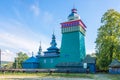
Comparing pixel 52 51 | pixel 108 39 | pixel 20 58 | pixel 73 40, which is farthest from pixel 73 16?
pixel 20 58

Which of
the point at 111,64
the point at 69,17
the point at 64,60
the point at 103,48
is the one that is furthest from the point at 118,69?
the point at 69,17

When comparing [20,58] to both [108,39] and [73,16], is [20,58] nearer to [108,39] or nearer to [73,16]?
[73,16]

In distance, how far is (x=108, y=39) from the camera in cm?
3438

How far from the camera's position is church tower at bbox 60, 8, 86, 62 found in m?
42.0

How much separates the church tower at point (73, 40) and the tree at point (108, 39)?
6.39m

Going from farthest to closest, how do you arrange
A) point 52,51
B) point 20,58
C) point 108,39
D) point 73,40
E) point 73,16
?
point 20,58 → point 52,51 → point 73,16 → point 73,40 → point 108,39

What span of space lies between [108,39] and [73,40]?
397 inches

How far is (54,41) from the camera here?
162 ft

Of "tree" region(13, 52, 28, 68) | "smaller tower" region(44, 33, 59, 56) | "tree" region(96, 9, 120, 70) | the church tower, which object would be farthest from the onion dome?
"tree" region(13, 52, 28, 68)

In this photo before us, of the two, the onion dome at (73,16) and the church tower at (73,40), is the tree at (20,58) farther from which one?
the onion dome at (73,16)

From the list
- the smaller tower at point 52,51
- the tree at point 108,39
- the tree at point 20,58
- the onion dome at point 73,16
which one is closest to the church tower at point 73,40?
the onion dome at point 73,16

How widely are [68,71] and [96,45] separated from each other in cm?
739

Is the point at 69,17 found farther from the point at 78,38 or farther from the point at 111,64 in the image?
the point at 111,64

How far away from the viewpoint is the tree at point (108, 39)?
3475 cm
